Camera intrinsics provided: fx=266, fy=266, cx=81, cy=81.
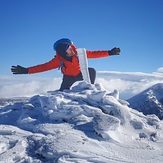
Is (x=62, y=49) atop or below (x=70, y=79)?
atop

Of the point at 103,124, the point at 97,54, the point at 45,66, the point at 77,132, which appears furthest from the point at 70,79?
the point at 103,124

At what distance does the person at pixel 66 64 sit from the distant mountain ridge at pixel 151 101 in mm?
2251

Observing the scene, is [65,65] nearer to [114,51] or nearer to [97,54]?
[97,54]

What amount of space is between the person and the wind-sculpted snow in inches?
87.1

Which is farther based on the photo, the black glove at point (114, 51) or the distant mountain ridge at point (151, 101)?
the black glove at point (114, 51)

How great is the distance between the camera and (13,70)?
388 inches

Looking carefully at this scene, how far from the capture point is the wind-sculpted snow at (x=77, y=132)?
500 cm

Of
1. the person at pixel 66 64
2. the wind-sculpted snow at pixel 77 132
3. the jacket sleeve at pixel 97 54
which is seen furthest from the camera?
the jacket sleeve at pixel 97 54

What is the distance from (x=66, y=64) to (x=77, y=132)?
4589 mm

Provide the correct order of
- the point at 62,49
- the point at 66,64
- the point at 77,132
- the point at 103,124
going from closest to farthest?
1. the point at 103,124
2. the point at 77,132
3. the point at 62,49
4. the point at 66,64

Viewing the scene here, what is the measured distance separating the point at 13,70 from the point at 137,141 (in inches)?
229

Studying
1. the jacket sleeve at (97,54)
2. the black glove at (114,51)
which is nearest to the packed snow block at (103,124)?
the jacket sleeve at (97,54)

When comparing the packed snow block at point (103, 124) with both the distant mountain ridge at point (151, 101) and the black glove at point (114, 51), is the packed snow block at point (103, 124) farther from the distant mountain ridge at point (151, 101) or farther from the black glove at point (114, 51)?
the black glove at point (114, 51)

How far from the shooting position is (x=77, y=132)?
5.81 m
